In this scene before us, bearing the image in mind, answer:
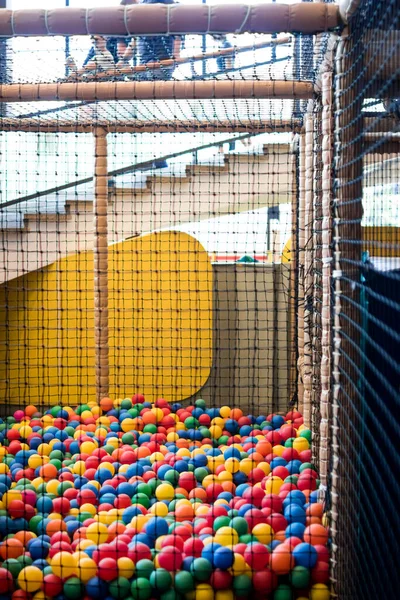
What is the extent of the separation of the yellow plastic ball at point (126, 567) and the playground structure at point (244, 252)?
72cm

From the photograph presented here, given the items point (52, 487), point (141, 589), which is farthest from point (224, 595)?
point (52, 487)

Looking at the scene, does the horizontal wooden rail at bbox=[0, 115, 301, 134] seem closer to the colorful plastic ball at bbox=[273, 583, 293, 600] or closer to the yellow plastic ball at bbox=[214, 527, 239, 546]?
the yellow plastic ball at bbox=[214, 527, 239, 546]

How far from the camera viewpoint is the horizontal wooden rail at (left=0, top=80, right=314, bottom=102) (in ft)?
12.1

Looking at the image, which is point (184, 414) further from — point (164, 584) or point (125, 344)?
point (164, 584)

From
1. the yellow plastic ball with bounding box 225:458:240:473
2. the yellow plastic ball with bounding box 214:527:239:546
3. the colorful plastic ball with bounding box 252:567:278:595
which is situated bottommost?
the colorful plastic ball with bounding box 252:567:278:595

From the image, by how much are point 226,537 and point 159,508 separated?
0.51m

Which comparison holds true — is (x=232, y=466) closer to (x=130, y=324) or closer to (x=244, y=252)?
(x=244, y=252)

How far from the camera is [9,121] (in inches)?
189

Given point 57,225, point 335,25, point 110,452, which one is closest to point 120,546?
point 110,452

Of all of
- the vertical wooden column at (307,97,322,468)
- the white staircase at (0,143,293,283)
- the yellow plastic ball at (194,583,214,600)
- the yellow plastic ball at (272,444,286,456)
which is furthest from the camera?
the white staircase at (0,143,293,283)

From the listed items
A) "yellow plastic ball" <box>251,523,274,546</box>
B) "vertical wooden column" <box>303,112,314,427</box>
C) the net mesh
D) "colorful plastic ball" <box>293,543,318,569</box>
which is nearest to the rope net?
"yellow plastic ball" <box>251,523,274,546</box>

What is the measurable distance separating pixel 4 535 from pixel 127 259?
2773mm

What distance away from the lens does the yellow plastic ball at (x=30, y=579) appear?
2.72 m

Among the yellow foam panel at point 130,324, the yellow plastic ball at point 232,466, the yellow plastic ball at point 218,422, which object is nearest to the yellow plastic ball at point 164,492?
the yellow plastic ball at point 232,466
